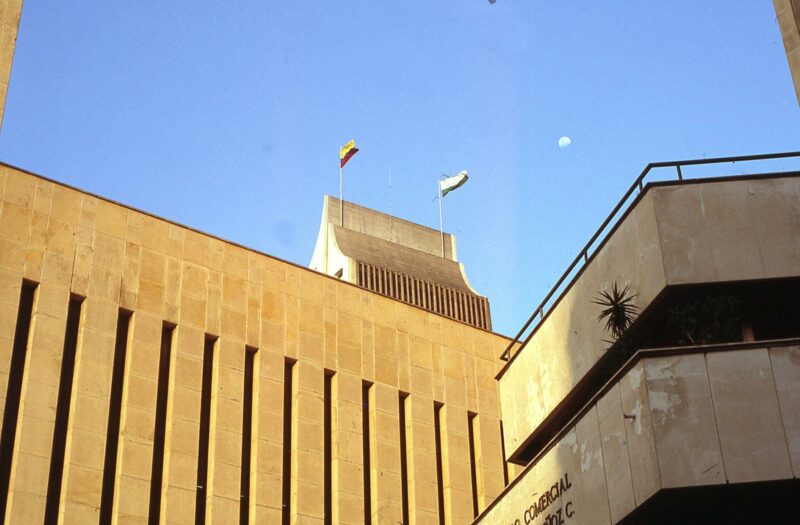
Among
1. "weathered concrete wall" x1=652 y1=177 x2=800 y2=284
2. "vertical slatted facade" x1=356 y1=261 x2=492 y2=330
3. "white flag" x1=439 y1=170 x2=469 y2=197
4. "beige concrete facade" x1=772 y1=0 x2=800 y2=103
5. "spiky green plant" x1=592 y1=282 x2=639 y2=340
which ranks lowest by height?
"spiky green plant" x1=592 y1=282 x2=639 y2=340

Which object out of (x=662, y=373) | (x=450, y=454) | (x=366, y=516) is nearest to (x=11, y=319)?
(x=366, y=516)

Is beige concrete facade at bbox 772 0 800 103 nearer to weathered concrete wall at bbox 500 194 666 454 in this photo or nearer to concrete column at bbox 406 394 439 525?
weathered concrete wall at bbox 500 194 666 454

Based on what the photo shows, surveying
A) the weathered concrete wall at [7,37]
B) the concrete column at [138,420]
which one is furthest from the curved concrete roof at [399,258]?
the weathered concrete wall at [7,37]

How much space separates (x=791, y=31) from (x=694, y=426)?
28.0ft

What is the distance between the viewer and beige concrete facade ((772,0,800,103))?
24953 mm

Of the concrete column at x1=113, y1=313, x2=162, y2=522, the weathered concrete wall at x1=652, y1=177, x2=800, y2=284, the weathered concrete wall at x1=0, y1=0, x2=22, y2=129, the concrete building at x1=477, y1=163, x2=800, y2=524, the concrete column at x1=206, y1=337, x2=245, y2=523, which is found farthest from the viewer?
the concrete column at x1=206, y1=337, x2=245, y2=523

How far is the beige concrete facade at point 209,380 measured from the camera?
109ft

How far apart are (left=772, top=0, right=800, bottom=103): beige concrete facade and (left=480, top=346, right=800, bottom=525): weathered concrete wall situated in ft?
19.7

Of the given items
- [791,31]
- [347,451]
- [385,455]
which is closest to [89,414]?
[347,451]

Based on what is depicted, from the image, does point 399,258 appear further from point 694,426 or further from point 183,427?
point 694,426

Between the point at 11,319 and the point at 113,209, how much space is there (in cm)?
508

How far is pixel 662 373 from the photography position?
22.5 meters

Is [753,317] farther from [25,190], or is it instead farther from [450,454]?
[25,190]

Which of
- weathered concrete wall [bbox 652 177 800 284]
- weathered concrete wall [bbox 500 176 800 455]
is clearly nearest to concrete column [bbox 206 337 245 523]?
weathered concrete wall [bbox 500 176 800 455]
